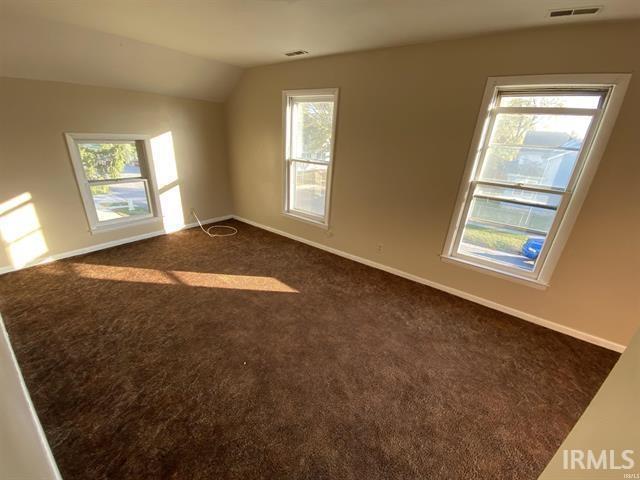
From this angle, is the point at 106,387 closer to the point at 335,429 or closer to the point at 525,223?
the point at 335,429

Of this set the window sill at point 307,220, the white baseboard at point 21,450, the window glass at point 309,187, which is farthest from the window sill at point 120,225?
the white baseboard at point 21,450

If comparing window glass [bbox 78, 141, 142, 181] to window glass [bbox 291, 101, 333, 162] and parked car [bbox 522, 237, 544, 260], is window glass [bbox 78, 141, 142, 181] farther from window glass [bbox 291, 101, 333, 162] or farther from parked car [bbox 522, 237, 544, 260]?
parked car [bbox 522, 237, 544, 260]

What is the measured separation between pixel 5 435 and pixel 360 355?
5.95 ft

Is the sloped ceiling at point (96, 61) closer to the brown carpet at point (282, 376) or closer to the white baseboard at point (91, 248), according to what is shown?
the white baseboard at point (91, 248)

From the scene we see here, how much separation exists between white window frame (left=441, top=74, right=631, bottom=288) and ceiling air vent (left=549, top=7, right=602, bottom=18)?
1.27 feet

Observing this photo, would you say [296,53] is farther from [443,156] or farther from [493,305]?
[493,305]

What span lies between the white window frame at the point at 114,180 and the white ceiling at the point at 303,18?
1.22m

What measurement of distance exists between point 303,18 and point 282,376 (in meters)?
2.80

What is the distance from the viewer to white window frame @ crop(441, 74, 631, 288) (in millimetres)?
1898

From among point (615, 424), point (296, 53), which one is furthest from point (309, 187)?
point (615, 424)

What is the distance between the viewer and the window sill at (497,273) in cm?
241

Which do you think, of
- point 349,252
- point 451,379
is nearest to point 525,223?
point 451,379

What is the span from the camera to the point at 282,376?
1.79m

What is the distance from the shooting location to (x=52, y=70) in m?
2.61
